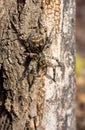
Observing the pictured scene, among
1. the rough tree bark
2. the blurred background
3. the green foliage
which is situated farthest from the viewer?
the green foliage

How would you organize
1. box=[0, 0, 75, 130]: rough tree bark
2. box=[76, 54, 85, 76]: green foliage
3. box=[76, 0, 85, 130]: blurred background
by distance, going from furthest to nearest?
box=[76, 54, 85, 76]: green foliage → box=[76, 0, 85, 130]: blurred background → box=[0, 0, 75, 130]: rough tree bark

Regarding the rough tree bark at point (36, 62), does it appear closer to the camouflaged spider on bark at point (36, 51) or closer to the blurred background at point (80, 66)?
the camouflaged spider on bark at point (36, 51)

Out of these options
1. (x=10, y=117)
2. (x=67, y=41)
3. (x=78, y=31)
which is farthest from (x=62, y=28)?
(x=78, y=31)

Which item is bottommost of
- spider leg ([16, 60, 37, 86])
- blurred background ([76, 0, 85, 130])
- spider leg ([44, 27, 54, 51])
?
blurred background ([76, 0, 85, 130])

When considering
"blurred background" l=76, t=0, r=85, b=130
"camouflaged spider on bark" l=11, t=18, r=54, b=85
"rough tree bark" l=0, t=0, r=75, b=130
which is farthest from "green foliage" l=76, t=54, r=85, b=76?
"camouflaged spider on bark" l=11, t=18, r=54, b=85

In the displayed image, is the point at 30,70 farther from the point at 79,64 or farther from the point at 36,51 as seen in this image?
the point at 79,64

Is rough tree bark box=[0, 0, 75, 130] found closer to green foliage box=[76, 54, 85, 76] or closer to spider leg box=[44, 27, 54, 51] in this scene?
spider leg box=[44, 27, 54, 51]

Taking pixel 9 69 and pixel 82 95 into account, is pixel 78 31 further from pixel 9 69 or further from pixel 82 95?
pixel 9 69
